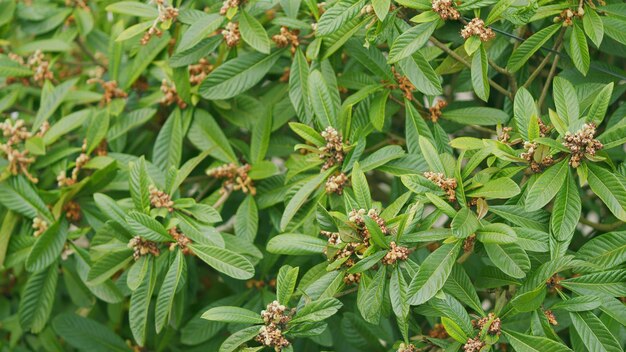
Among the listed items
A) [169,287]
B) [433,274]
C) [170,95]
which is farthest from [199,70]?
[433,274]

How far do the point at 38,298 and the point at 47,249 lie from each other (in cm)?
19

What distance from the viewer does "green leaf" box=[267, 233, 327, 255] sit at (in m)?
1.56

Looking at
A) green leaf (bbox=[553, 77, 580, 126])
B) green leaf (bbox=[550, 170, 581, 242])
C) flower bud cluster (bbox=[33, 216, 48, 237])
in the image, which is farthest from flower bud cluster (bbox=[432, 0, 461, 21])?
flower bud cluster (bbox=[33, 216, 48, 237])

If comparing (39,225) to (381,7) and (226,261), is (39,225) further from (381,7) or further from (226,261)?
(381,7)

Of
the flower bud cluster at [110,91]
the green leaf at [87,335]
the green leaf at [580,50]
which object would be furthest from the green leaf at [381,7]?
the green leaf at [87,335]

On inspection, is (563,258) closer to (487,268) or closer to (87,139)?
(487,268)

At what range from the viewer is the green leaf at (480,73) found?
5.08 feet

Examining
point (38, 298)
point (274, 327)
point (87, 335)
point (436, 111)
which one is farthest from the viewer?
point (87, 335)

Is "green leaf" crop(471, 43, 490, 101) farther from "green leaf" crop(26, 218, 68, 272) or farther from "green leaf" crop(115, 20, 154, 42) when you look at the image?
"green leaf" crop(26, 218, 68, 272)

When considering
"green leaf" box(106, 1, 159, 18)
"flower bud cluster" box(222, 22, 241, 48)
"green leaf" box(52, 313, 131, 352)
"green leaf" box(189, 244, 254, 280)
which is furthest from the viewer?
"green leaf" box(52, 313, 131, 352)

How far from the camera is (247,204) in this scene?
1.87 meters

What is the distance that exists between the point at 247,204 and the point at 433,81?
1.65 feet

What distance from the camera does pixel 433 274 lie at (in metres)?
1.43

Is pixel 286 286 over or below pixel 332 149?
below
